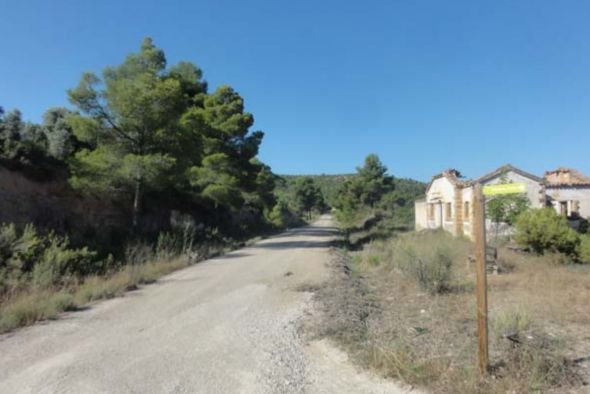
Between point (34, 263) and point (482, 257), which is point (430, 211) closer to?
point (34, 263)

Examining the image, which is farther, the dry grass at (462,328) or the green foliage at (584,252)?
the green foliage at (584,252)

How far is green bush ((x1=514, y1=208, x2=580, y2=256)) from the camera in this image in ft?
40.9

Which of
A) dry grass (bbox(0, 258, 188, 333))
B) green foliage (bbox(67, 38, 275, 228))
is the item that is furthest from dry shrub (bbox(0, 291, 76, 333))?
green foliage (bbox(67, 38, 275, 228))

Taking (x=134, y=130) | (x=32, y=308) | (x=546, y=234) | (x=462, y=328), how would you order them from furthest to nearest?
(x=134, y=130) → (x=546, y=234) → (x=32, y=308) → (x=462, y=328)

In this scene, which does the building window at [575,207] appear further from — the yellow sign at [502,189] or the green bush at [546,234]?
the yellow sign at [502,189]

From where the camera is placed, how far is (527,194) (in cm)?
1917

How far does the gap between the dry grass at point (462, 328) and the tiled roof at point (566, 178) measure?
14730 mm

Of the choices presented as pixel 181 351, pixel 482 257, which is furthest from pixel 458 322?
pixel 181 351

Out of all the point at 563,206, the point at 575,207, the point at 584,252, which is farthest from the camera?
the point at 563,206

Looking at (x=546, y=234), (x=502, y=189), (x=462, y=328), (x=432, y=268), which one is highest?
(x=502, y=189)

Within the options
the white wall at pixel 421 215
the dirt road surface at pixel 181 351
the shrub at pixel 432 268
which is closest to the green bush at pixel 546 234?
the shrub at pixel 432 268

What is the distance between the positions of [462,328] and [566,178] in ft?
73.5

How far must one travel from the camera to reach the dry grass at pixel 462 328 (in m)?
3.71

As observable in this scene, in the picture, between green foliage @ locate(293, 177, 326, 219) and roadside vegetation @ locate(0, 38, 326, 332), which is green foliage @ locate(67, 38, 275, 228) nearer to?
roadside vegetation @ locate(0, 38, 326, 332)
